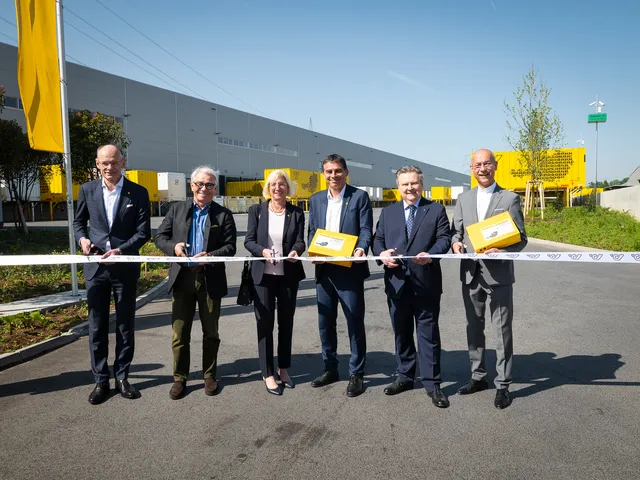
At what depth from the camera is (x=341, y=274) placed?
4.11 m

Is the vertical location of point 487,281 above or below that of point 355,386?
above

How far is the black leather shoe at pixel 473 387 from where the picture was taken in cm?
395

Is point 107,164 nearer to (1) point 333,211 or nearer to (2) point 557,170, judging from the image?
(1) point 333,211

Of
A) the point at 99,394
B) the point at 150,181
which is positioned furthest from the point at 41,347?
the point at 150,181

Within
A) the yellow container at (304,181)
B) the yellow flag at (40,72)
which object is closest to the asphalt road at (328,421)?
the yellow flag at (40,72)

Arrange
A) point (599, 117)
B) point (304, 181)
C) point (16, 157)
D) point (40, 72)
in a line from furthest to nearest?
point (304, 181) → point (599, 117) → point (16, 157) → point (40, 72)

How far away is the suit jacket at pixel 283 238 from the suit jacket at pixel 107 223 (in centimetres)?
98

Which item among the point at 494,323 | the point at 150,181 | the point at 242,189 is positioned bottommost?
the point at 494,323

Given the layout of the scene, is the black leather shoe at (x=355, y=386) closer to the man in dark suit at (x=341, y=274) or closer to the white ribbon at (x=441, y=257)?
the man in dark suit at (x=341, y=274)

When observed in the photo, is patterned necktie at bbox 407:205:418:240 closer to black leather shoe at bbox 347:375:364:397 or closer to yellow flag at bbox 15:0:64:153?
black leather shoe at bbox 347:375:364:397

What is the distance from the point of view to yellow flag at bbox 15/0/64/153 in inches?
276

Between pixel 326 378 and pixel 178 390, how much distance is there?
50.4 inches

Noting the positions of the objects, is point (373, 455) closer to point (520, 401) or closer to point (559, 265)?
point (520, 401)

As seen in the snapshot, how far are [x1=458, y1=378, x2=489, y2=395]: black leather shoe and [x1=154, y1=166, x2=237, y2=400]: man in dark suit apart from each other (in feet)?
6.93
